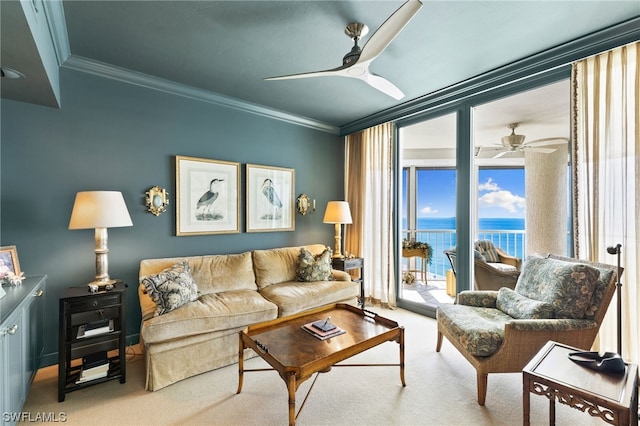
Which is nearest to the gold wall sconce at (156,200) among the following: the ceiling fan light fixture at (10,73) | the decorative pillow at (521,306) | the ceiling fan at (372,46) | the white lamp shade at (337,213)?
the ceiling fan light fixture at (10,73)

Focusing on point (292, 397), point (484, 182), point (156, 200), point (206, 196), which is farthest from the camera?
point (484, 182)

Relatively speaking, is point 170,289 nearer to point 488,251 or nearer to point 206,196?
point 206,196

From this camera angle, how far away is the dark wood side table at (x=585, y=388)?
1.23 meters

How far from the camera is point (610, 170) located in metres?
2.31

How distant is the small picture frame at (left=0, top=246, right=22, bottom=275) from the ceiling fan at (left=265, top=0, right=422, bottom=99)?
264 centimetres

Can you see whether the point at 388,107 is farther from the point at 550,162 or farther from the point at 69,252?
the point at 69,252

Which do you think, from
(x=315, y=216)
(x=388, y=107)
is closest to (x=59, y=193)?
(x=315, y=216)

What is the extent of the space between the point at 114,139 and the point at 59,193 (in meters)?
0.69

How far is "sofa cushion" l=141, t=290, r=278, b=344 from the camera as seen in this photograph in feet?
7.15

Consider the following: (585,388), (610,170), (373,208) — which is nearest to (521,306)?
(585,388)

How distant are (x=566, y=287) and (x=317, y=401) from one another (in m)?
2.00

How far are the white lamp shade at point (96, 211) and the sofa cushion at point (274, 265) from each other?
4.93 ft

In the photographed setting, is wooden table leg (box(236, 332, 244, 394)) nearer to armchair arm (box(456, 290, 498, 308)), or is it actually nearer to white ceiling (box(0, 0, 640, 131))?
armchair arm (box(456, 290, 498, 308))

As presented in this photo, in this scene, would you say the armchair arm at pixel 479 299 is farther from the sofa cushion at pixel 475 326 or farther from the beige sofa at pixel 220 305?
the beige sofa at pixel 220 305
